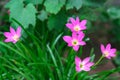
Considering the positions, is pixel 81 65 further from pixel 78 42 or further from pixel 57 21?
pixel 57 21

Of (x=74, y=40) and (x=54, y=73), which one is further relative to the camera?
(x=54, y=73)

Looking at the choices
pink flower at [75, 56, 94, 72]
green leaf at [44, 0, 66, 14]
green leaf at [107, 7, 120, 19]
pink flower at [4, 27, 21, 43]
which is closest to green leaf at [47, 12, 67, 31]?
green leaf at [44, 0, 66, 14]

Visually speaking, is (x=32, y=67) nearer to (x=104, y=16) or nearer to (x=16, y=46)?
(x=16, y=46)

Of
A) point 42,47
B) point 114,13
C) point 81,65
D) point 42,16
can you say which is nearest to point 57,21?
point 42,16

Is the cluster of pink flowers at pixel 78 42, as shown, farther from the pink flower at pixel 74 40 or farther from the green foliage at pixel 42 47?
the green foliage at pixel 42 47

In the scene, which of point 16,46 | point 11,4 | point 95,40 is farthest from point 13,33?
point 95,40

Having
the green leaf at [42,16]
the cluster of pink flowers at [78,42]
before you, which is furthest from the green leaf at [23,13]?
the cluster of pink flowers at [78,42]

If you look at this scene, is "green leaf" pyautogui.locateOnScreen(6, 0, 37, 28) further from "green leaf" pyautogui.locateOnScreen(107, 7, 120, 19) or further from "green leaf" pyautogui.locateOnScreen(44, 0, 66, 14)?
"green leaf" pyautogui.locateOnScreen(107, 7, 120, 19)
